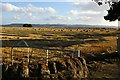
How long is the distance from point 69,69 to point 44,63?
1.18 meters

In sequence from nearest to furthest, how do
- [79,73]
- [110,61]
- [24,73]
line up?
[24,73], [79,73], [110,61]

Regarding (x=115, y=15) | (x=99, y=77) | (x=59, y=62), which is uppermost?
(x=115, y=15)

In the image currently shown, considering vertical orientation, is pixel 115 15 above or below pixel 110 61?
above

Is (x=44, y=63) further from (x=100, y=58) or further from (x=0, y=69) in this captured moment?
(x=100, y=58)

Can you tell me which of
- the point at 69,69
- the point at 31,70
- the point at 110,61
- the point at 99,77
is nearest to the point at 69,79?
the point at 69,69

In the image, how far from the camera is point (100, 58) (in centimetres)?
2270

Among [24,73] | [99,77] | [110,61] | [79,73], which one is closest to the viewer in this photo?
[24,73]

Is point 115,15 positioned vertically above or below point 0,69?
above

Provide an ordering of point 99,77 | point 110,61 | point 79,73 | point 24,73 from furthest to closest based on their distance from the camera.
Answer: point 110,61
point 99,77
point 79,73
point 24,73

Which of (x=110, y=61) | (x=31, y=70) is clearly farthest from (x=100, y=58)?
(x=31, y=70)

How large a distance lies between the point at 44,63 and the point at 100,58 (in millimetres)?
8831

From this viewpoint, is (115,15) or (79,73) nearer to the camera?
(79,73)

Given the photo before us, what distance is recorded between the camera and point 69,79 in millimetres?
14383

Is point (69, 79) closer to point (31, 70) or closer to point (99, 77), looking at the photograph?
point (31, 70)
